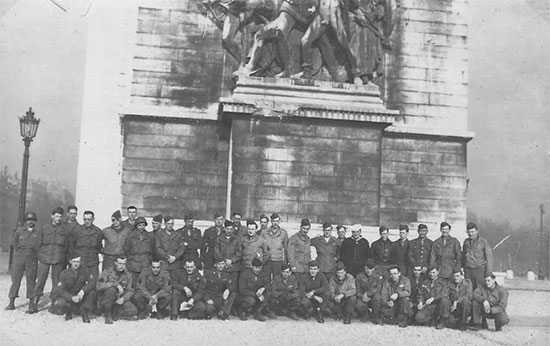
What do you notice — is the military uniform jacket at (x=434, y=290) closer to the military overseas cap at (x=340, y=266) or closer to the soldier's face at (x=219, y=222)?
the military overseas cap at (x=340, y=266)

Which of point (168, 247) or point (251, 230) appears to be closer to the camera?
point (168, 247)

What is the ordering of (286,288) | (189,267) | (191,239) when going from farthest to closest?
(191,239) < (286,288) < (189,267)

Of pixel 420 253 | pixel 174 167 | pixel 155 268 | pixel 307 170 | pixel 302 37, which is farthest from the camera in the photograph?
pixel 302 37

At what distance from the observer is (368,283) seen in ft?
33.0

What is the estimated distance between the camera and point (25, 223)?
33.2ft

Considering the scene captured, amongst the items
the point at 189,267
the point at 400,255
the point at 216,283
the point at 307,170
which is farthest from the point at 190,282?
the point at 307,170

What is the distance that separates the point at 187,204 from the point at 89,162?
2521 millimetres

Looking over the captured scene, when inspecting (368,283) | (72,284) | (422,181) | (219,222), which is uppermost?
(422,181)

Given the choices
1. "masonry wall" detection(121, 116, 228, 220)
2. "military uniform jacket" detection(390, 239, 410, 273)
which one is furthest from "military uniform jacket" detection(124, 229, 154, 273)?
"military uniform jacket" detection(390, 239, 410, 273)

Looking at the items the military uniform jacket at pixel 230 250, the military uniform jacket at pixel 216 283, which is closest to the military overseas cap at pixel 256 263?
the military uniform jacket at pixel 230 250

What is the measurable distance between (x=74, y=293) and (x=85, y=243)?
106 centimetres

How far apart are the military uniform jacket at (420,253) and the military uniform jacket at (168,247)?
4.12 metres

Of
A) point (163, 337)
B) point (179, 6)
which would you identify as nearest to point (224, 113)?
point (179, 6)

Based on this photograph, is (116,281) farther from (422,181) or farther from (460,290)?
(422,181)
